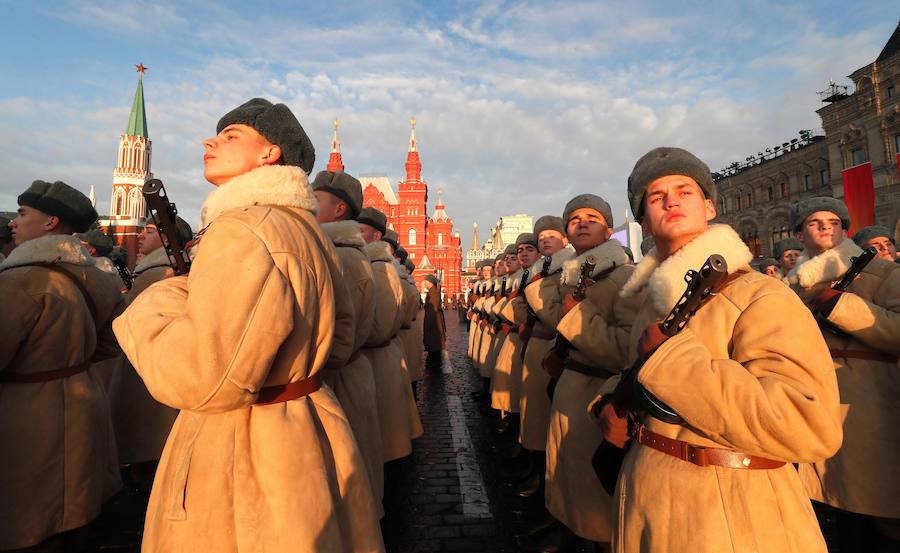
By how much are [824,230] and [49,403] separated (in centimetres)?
570

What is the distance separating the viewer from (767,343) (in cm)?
150

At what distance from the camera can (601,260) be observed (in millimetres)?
3332

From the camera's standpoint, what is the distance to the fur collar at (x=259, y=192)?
5.72ft

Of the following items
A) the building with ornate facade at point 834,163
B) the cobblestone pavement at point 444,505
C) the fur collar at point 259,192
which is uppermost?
the building with ornate facade at point 834,163

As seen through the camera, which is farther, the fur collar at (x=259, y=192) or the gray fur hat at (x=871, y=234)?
the gray fur hat at (x=871, y=234)

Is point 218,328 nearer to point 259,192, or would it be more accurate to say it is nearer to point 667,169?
point 259,192

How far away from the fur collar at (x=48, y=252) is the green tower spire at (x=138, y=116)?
91996 mm

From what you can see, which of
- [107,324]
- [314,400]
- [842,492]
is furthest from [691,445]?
[107,324]

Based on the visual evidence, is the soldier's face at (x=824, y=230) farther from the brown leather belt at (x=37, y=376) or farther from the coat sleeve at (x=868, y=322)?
the brown leather belt at (x=37, y=376)

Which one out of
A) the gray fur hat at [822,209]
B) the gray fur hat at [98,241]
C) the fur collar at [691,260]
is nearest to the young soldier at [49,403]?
the fur collar at [691,260]

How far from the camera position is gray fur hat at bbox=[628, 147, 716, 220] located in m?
2.03

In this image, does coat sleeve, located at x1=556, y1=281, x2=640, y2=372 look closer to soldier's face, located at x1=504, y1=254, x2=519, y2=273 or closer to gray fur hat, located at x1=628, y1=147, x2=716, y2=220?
gray fur hat, located at x1=628, y1=147, x2=716, y2=220

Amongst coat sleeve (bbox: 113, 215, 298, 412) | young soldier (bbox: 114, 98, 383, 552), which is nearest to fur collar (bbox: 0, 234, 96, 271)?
young soldier (bbox: 114, 98, 383, 552)

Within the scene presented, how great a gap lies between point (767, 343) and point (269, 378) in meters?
1.66
